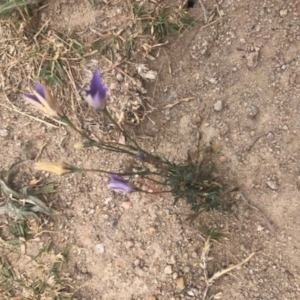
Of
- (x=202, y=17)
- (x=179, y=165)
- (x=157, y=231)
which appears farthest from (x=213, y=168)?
(x=202, y=17)

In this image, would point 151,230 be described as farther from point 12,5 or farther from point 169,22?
point 12,5

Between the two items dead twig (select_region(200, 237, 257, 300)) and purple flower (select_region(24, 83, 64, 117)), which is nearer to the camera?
purple flower (select_region(24, 83, 64, 117))

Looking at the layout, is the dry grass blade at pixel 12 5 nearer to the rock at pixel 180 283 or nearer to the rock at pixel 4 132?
the rock at pixel 4 132

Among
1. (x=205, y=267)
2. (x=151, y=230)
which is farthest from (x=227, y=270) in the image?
(x=151, y=230)

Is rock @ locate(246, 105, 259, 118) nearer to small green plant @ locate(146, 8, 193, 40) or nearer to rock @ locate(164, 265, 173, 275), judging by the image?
small green plant @ locate(146, 8, 193, 40)

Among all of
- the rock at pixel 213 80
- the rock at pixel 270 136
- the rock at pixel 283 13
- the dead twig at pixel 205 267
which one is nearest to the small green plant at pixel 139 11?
the rock at pixel 213 80

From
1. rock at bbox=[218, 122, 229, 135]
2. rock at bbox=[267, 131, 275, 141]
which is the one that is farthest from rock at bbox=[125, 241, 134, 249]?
rock at bbox=[267, 131, 275, 141]

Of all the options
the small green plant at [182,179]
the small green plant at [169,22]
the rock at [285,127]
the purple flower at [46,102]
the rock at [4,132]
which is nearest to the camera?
the purple flower at [46,102]

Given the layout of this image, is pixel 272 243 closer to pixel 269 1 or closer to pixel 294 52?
pixel 294 52
